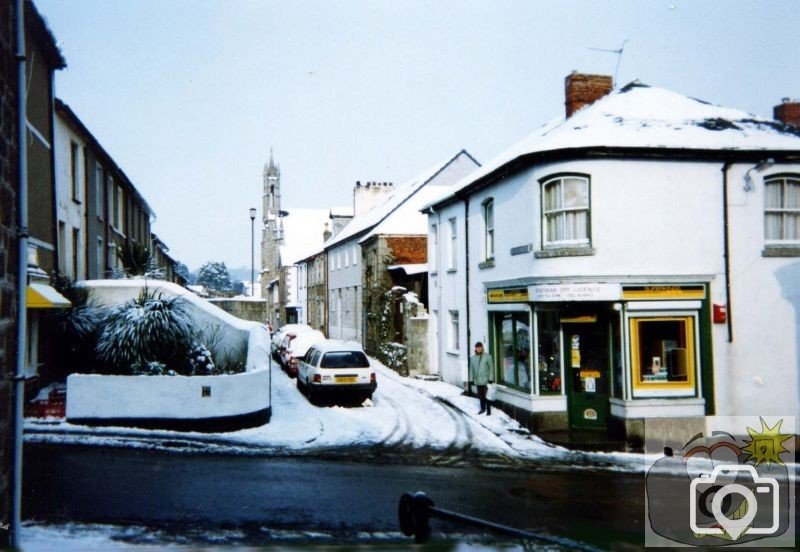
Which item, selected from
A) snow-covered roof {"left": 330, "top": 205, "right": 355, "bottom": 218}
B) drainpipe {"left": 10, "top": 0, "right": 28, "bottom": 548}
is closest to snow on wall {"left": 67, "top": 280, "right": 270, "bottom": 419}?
drainpipe {"left": 10, "top": 0, "right": 28, "bottom": 548}

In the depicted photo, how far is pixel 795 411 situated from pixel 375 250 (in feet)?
68.4

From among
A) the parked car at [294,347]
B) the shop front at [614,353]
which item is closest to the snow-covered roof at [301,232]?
the parked car at [294,347]

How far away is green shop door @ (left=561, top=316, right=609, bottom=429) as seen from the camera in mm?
14711

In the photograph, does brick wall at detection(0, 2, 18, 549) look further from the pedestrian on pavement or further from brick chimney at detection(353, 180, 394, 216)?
brick chimney at detection(353, 180, 394, 216)

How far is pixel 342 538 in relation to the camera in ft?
23.3

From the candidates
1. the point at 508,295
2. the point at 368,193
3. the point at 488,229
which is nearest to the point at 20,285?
the point at 508,295

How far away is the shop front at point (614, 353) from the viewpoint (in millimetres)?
13922

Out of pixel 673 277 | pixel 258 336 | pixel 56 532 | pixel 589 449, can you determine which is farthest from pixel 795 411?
pixel 56 532

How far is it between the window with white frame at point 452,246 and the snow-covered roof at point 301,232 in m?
43.6

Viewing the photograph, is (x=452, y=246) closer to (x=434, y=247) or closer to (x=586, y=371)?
(x=434, y=247)

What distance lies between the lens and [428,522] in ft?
11.4

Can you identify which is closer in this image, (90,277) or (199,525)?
(199,525)

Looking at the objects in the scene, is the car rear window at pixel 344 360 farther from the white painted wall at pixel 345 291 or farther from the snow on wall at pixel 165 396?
the white painted wall at pixel 345 291

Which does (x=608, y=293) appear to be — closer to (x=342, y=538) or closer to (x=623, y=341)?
(x=623, y=341)
